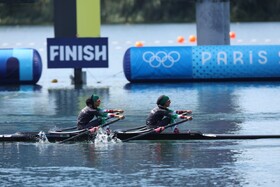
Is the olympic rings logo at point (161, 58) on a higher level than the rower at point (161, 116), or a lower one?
higher

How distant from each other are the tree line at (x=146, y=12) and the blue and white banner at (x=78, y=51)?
189 ft

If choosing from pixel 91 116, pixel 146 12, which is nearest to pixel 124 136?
pixel 91 116

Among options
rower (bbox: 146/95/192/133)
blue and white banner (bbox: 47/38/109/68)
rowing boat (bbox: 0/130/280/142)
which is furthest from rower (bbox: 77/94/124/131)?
blue and white banner (bbox: 47/38/109/68)

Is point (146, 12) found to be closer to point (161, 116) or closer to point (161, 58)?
point (161, 58)

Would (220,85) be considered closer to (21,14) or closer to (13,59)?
(13,59)

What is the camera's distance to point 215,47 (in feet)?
143

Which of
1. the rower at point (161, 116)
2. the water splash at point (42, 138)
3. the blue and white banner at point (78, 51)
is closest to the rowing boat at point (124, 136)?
the water splash at point (42, 138)

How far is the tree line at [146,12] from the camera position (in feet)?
338

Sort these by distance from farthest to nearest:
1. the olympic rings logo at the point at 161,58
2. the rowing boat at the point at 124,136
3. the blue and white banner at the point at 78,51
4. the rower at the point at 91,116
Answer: the blue and white banner at the point at 78,51, the olympic rings logo at the point at 161,58, the rower at the point at 91,116, the rowing boat at the point at 124,136

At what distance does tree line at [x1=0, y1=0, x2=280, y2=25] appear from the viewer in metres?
103

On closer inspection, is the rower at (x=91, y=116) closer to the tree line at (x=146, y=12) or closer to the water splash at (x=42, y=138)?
the water splash at (x=42, y=138)

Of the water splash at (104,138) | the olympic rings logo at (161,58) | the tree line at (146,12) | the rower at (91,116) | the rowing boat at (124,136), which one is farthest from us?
the tree line at (146,12)

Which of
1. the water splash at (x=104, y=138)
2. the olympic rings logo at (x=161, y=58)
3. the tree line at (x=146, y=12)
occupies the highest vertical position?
the tree line at (x=146, y=12)

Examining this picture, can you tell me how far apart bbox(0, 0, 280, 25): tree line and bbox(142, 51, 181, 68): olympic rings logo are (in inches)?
2249
